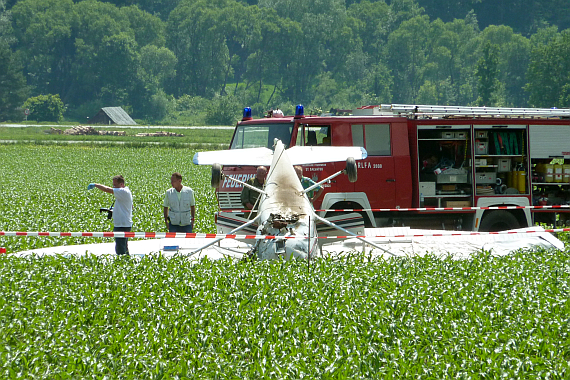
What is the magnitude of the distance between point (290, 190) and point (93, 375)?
220 inches

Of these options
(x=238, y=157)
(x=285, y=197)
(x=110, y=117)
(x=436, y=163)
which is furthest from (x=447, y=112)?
(x=110, y=117)

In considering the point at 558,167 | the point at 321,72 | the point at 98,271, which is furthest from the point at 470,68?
the point at 98,271

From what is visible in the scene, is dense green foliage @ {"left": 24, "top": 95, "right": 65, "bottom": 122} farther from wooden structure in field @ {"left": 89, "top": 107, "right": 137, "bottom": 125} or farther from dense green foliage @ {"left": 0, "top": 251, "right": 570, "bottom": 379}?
dense green foliage @ {"left": 0, "top": 251, "right": 570, "bottom": 379}

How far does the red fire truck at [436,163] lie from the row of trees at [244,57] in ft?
306

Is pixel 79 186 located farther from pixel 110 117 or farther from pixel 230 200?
pixel 110 117

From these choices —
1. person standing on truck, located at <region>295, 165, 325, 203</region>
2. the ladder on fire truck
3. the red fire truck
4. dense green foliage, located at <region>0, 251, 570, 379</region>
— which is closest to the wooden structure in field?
the red fire truck

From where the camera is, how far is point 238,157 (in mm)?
12328

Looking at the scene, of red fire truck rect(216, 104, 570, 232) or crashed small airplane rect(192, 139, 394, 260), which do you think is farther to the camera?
red fire truck rect(216, 104, 570, 232)

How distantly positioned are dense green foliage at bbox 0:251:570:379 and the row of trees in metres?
98.4

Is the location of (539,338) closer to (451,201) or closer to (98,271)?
(98,271)

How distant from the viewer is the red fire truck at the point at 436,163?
519 inches

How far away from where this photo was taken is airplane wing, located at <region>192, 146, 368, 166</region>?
11914 millimetres

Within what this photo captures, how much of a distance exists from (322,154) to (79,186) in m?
16.4

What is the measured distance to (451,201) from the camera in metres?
13.6
